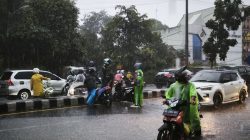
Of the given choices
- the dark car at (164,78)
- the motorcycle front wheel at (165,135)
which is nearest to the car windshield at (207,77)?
the motorcycle front wheel at (165,135)

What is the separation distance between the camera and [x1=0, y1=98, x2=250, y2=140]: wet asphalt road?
981cm

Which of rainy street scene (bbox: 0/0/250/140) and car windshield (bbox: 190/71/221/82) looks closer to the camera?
rainy street scene (bbox: 0/0/250/140)

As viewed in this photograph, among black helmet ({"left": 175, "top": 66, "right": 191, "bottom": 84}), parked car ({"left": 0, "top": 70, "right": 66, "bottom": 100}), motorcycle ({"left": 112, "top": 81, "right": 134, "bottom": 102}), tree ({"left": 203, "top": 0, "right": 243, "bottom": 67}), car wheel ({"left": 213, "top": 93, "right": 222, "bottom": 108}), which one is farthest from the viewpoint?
tree ({"left": 203, "top": 0, "right": 243, "bottom": 67})

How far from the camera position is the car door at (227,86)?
16.8m

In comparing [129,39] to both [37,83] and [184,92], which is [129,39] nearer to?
[37,83]

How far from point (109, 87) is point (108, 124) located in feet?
16.5

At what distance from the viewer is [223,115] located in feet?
45.4

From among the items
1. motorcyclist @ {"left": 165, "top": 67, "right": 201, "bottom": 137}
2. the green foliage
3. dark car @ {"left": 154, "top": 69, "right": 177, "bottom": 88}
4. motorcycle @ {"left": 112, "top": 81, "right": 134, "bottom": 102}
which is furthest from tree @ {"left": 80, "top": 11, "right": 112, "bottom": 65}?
motorcyclist @ {"left": 165, "top": 67, "right": 201, "bottom": 137}

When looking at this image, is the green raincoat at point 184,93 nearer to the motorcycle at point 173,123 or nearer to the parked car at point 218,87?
the motorcycle at point 173,123

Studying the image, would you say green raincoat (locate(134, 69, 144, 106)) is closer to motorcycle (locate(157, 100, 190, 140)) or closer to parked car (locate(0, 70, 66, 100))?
parked car (locate(0, 70, 66, 100))

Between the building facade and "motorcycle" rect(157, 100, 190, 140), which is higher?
the building facade

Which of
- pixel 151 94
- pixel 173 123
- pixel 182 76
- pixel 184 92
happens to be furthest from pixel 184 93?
pixel 151 94

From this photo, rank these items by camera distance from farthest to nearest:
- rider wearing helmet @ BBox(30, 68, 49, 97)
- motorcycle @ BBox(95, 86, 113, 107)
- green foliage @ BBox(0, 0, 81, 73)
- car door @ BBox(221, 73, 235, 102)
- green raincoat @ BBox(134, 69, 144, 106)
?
green foliage @ BBox(0, 0, 81, 73), rider wearing helmet @ BBox(30, 68, 49, 97), car door @ BBox(221, 73, 235, 102), motorcycle @ BBox(95, 86, 113, 107), green raincoat @ BBox(134, 69, 144, 106)

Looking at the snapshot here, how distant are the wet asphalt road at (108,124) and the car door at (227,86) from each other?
1.13 meters
